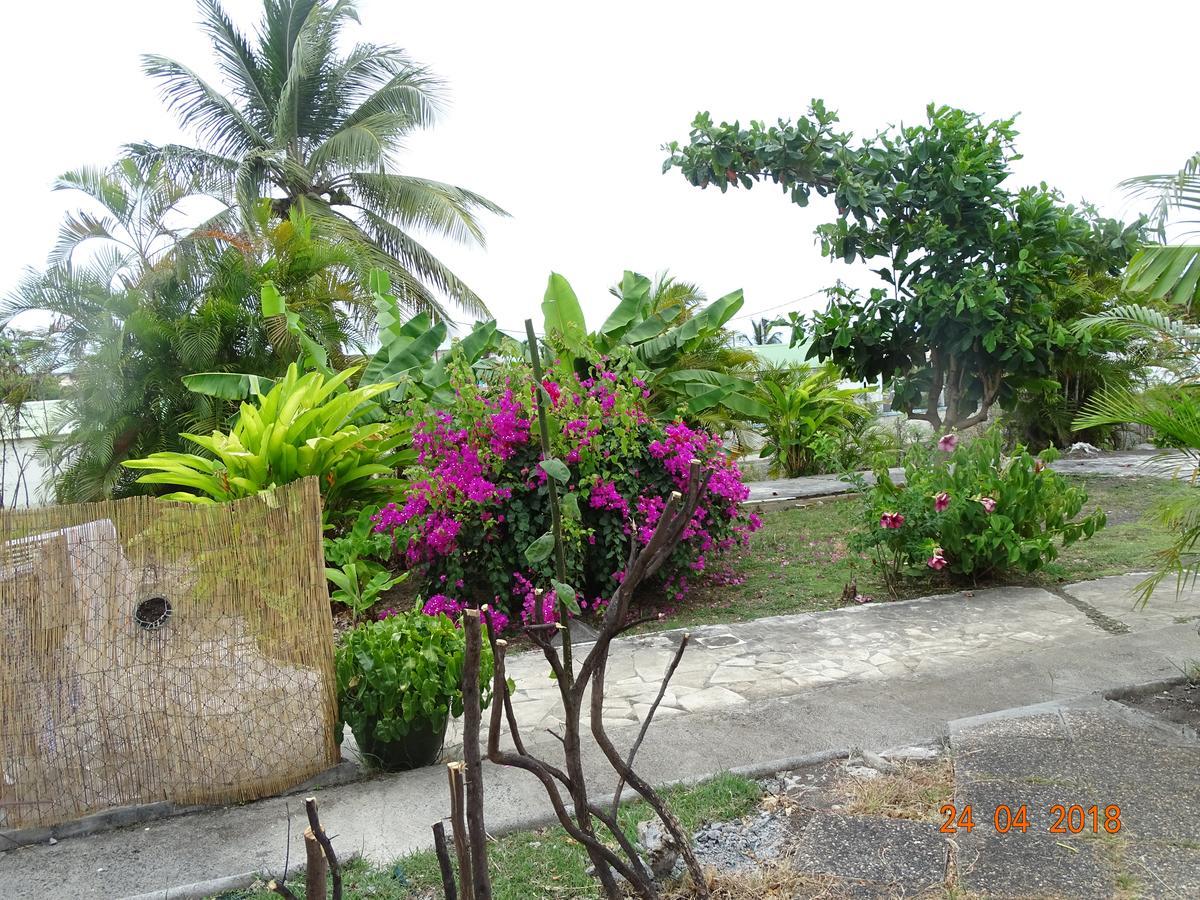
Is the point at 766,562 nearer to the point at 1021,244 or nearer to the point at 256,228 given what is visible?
the point at 1021,244

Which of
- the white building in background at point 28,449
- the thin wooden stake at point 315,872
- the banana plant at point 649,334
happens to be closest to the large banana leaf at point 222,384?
the banana plant at point 649,334

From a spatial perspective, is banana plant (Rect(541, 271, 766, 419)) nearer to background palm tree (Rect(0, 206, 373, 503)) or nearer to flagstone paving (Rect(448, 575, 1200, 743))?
flagstone paving (Rect(448, 575, 1200, 743))

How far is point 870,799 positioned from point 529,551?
1857 millimetres

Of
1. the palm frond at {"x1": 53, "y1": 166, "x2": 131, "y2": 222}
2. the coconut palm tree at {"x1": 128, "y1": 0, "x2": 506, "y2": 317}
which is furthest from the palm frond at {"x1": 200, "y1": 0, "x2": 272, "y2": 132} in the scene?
the palm frond at {"x1": 53, "y1": 166, "x2": 131, "y2": 222}

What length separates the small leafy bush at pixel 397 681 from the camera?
12.2 ft

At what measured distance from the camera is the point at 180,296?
11352 mm

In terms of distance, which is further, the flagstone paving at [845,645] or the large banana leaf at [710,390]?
the large banana leaf at [710,390]

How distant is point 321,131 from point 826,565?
16390 mm

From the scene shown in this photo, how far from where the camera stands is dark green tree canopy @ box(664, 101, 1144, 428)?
9352 millimetres

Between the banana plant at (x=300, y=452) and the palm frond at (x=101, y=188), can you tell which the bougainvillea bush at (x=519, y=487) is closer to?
the banana plant at (x=300, y=452)

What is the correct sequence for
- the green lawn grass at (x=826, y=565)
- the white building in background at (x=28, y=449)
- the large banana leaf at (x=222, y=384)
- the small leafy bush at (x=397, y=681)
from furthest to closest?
the white building in background at (x=28, y=449) → the large banana leaf at (x=222, y=384) → the green lawn grass at (x=826, y=565) → the small leafy bush at (x=397, y=681)

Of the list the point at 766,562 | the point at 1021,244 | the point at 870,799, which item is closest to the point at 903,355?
the point at 1021,244

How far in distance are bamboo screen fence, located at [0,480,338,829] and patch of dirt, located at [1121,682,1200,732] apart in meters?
3.38

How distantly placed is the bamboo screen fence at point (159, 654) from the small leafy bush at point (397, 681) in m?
0.13
